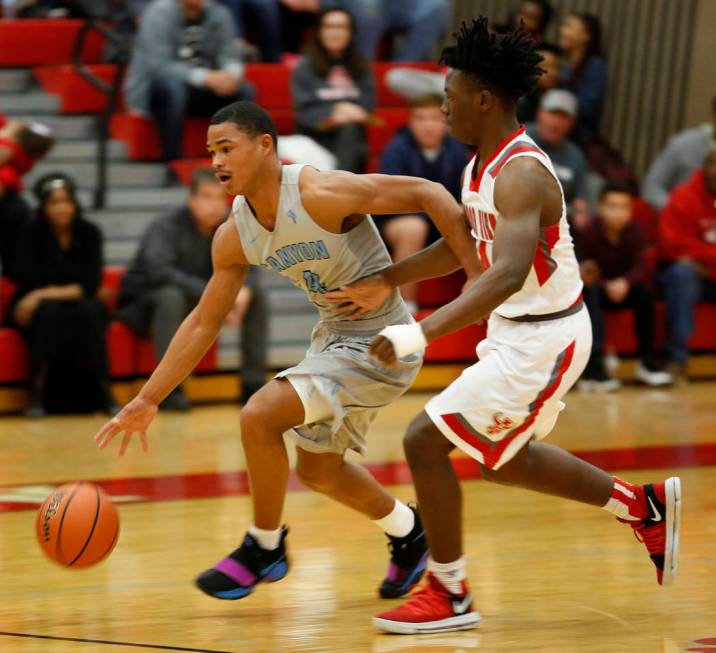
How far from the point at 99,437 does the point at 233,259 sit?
70 centimetres

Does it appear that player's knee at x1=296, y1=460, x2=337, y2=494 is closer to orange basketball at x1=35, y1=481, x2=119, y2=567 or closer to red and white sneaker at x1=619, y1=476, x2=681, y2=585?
orange basketball at x1=35, y1=481, x2=119, y2=567

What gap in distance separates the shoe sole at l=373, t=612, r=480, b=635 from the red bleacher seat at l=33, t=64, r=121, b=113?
7.16 m

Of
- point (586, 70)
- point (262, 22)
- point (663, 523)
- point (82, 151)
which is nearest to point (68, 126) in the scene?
point (82, 151)

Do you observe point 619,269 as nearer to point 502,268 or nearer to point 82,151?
point 82,151

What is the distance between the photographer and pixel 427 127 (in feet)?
30.3

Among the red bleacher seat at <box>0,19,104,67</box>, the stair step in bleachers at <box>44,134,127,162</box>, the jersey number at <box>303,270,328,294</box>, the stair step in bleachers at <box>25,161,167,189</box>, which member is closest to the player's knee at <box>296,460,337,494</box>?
the jersey number at <box>303,270,328,294</box>

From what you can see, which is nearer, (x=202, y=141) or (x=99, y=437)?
(x=99, y=437)

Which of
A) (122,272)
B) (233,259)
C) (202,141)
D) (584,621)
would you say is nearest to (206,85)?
(202,141)

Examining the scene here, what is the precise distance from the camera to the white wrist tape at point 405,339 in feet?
11.8

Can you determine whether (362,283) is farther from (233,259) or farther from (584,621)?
(584,621)

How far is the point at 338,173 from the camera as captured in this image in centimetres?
434

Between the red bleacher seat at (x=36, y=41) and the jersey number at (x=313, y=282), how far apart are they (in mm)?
6696

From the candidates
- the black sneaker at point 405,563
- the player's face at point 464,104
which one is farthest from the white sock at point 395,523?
the player's face at point 464,104

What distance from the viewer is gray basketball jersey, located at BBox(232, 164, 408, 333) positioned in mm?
4289
